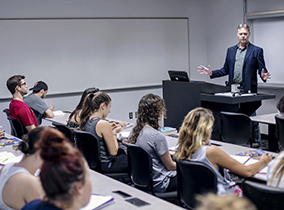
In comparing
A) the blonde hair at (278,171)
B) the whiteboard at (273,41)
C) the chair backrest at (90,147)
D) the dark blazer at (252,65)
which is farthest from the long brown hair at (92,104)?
the whiteboard at (273,41)

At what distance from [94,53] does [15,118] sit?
2.77 m

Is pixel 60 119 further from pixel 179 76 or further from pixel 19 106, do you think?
pixel 179 76

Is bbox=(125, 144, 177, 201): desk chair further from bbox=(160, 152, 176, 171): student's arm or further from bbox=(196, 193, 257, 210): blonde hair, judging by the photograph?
bbox=(196, 193, 257, 210): blonde hair

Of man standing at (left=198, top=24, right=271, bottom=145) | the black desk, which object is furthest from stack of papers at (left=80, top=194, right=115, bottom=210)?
man standing at (left=198, top=24, right=271, bottom=145)

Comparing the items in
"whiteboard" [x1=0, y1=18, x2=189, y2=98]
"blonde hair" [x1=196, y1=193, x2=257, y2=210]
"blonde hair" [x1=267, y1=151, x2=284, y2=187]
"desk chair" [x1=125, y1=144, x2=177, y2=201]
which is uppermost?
"whiteboard" [x1=0, y1=18, x2=189, y2=98]

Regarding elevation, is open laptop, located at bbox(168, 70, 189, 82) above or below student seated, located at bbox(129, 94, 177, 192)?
above

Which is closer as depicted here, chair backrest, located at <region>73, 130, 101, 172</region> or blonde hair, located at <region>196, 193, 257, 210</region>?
blonde hair, located at <region>196, 193, 257, 210</region>

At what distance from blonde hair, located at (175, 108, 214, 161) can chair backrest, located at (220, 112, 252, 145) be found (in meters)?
1.85

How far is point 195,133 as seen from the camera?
8.29 feet

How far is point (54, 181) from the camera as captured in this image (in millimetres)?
1261

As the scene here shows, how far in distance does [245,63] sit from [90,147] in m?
3.05

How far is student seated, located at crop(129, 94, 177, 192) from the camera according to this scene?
9.91ft

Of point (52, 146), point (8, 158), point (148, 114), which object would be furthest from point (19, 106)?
point (52, 146)

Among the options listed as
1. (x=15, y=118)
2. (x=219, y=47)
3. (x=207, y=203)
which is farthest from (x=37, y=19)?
(x=207, y=203)
